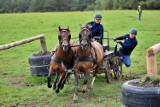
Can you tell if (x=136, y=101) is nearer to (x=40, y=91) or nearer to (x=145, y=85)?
(x=145, y=85)

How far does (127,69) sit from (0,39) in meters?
15.3

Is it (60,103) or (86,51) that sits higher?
(86,51)

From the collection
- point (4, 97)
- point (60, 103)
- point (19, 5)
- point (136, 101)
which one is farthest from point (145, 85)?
point (19, 5)

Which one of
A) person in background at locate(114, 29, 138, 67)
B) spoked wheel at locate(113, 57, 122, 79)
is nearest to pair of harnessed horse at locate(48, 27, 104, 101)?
person in background at locate(114, 29, 138, 67)

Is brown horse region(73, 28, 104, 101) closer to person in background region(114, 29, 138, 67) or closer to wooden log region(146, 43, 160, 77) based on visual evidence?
person in background region(114, 29, 138, 67)

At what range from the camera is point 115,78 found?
12836 millimetres

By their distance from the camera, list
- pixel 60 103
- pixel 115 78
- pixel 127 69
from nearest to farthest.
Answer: pixel 60 103 < pixel 115 78 < pixel 127 69

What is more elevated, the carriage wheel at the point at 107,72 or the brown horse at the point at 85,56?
the brown horse at the point at 85,56

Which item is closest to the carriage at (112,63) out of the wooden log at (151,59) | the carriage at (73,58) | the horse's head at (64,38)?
the carriage at (73,58)

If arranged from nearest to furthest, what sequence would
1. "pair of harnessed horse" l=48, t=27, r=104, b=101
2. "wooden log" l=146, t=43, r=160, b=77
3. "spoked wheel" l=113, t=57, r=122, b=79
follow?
"wooden log" l=146, t=43, r=160, b=77 → "pair of harnessed horse" l=48, t=27, r=104, b=101 → "spoked wheel" l=113, t=57, r=122, b=79

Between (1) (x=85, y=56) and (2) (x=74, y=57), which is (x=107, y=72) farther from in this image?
(2) (x=74, y=57)

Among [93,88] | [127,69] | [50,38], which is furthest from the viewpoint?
[50,38]

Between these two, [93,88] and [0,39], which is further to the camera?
[0,39]

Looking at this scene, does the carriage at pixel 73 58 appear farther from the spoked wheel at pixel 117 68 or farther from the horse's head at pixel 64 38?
the spoked wheel at pixel 117 68
